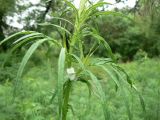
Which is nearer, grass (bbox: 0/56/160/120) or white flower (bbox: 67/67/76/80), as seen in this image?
white flower (bbox: 67/67/76/80)

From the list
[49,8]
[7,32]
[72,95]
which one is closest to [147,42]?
[49,8]

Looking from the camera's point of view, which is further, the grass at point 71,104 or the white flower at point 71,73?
the grass at point 71,104

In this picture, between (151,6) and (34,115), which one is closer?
(34,115)

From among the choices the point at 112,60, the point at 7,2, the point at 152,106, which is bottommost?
the point at 152,106

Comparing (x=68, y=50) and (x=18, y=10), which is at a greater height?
(x=18, y=10)

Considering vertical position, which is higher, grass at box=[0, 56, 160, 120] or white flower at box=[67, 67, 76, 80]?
white flower at box=[67, 67, 76, 80]

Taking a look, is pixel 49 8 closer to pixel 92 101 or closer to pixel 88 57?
pixel 92 101

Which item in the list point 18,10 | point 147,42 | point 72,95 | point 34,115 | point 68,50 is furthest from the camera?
point 147,42

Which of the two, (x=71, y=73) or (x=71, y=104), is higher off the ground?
(x=71, y=73)

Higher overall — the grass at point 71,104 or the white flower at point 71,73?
the white flower at point 71,73

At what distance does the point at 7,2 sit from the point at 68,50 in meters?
7.84

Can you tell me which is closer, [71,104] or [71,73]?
[71,73]

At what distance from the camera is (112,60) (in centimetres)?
208

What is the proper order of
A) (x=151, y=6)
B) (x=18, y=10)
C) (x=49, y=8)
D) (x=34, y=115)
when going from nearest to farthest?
(x=34, y=115) < (x=151, y=6) < (x=18, y=10) < (x=49, y=8)
